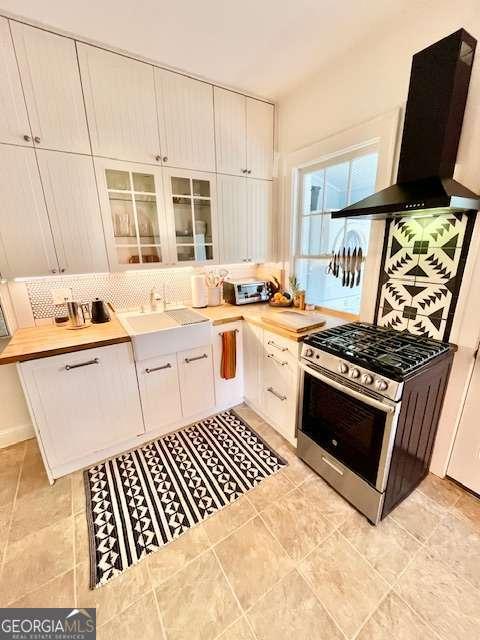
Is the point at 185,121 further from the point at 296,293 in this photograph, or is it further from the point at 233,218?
the point at 296,293

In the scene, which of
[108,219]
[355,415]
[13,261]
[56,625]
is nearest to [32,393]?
[13,261]

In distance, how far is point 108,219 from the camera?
1.88 metres

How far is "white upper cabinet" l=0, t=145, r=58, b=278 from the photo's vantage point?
157cm

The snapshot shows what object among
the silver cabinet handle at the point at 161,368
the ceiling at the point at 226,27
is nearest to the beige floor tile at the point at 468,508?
the silver cabinet handle at the point at 161,368

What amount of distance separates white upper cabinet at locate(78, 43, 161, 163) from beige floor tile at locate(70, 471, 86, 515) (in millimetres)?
2207

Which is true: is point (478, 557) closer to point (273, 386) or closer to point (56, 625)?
point (273, 386)

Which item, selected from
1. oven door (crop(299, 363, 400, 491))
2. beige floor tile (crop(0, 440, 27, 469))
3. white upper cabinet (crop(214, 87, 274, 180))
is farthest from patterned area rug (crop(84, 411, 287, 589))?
white upper cabinet (crop(214, 87, 274, 180))

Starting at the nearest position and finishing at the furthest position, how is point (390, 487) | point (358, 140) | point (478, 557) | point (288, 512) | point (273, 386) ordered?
point (478, 557) < point (390, 487) < point (288, 512) < point (358, 140) < point (273, 386)

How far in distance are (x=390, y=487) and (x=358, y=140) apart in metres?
2.19

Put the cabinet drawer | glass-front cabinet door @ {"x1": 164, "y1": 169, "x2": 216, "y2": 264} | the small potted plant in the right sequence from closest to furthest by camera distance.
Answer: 1. the cabinet drawer
2. glass-front cabinet door @ {"x1": 164, "y1": 169, "x2": 216, "y2": 264}
3. the small potted plant

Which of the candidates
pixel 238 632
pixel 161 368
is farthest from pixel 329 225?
pixel 238 632

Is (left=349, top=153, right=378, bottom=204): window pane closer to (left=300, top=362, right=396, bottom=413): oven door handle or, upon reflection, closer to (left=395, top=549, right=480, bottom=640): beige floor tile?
(left=300, top=362, right=396, bottom=413): oven door handle

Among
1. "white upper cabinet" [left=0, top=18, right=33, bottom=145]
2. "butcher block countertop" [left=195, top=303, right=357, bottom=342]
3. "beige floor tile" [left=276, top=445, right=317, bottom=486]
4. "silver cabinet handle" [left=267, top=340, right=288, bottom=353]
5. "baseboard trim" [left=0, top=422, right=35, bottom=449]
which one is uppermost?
"white upper cabinet" [left=0, top=18, right=33, bottom=145]

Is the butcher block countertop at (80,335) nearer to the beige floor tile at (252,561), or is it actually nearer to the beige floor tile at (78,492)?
the beige floor tile at (78,492)
